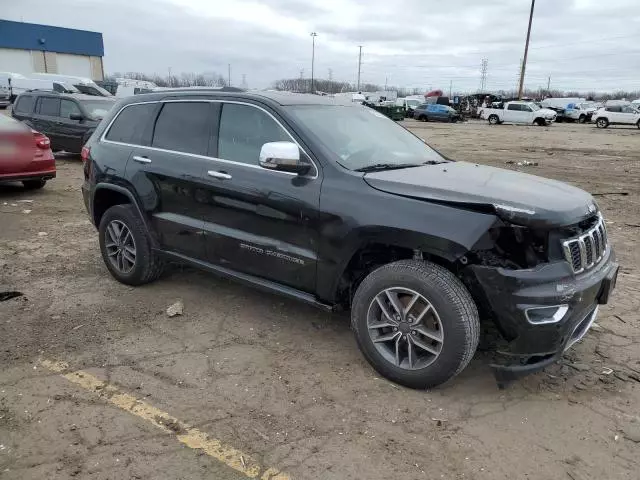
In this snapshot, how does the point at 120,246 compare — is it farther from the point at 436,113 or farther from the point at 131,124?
the point at 436,113

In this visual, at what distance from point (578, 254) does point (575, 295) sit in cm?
26

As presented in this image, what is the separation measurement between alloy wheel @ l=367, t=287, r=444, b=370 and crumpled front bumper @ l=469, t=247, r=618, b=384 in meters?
0.34

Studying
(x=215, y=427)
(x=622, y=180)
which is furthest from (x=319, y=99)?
(x=622, y=180)

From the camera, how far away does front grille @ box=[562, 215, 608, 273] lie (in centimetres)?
310

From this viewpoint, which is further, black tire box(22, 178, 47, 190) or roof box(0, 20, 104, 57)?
roof box(0, 20, 104, 57)

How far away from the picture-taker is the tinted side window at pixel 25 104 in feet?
45.8

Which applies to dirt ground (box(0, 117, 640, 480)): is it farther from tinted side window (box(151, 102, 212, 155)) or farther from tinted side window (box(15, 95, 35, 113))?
tinted side window (box(15, 95, 35, 113))

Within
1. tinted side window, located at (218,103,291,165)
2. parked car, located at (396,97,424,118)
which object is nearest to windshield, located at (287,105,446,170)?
tinted side window, located at (218,103,291,165)

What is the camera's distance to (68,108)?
43.4ft

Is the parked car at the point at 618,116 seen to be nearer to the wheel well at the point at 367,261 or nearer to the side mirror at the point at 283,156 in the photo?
the wheel well at the point at 367,261

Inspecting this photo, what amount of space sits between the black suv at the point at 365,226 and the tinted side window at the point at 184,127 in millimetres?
13

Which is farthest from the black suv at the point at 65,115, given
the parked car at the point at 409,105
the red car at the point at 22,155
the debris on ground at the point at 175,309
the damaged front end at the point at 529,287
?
→ the parked car at the point at 409,105

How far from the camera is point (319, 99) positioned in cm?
454

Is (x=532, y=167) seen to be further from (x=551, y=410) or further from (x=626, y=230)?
(x=551, y=410)
